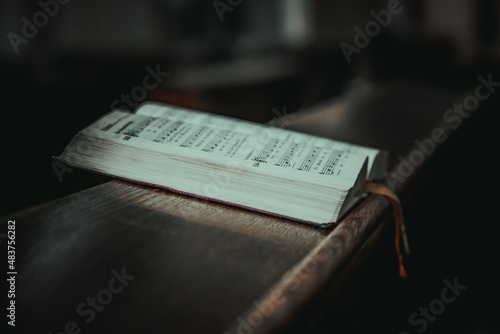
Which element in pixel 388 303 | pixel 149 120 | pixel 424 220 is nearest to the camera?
pixel 149 120

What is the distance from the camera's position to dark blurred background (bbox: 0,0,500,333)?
1394 mm

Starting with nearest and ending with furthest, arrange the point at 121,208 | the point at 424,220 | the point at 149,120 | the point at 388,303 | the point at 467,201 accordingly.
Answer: the point at 121,208
the point at 149,120
the point at 388,303
the point at 424,220
the point at 467,201

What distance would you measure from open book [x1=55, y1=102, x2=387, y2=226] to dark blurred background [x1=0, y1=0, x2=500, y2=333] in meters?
0.11

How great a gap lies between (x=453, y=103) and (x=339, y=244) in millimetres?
1685

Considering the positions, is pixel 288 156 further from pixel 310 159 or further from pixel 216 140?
pixel 216 140

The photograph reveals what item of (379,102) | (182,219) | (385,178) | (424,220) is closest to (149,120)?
(182,219)

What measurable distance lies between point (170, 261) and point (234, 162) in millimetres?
253

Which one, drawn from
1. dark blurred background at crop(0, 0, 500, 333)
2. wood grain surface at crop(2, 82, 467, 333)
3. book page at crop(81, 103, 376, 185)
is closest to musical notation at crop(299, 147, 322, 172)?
book page at crop(81, 103, 376, 185)

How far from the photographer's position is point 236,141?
869 mm

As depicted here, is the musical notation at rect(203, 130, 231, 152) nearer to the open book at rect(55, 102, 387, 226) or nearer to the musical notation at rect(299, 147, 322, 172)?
the open book at rect(55, 102, 387, 226)

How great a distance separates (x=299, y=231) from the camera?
2.31 ft

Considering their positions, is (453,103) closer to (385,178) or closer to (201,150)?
(385,178)

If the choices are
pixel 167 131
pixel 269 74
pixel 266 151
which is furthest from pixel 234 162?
pixel 269 74

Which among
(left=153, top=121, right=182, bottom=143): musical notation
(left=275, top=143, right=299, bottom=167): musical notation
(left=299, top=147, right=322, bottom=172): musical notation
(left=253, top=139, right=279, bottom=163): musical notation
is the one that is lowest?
(left=299, top=147, right=322, bottom=172): musical notation
